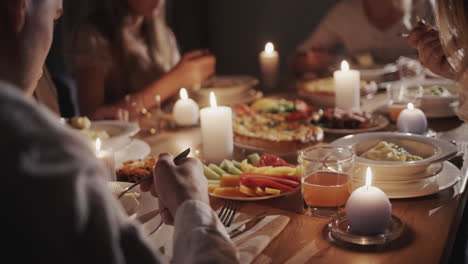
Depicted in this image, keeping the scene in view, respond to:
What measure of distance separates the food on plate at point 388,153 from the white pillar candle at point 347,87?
0.79m

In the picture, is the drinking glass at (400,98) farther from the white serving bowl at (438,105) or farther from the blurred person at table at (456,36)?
the blurred person at table at (456,36)

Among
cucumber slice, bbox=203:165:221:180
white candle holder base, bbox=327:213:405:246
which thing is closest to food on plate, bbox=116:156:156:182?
cucumber slice, bbox=203:165:221:180

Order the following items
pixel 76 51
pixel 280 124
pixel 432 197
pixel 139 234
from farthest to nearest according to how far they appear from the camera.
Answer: pixel 76 51
pixel 280 124
pixel 432 197
pixel 139 234

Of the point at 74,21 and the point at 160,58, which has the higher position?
the point at 74,21

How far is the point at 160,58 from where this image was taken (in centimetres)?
344

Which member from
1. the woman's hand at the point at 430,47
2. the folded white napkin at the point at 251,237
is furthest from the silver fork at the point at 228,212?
the woman's hand at the point at 430,47

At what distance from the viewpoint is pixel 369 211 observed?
3.78 feet

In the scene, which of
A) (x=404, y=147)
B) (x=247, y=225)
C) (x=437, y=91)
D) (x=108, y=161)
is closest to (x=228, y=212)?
(x=247, y=225)

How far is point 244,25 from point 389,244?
16.3 feet

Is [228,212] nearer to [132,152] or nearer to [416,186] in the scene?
[416,186]

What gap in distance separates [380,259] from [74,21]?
4.53m

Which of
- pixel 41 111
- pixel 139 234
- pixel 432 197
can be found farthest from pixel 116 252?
pixel 432 197

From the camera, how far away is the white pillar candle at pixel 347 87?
2361 millimetres

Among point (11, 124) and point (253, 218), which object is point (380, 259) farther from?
point (11, 124)
